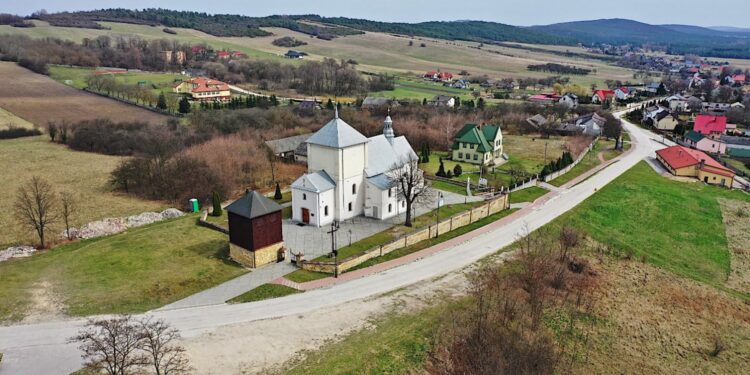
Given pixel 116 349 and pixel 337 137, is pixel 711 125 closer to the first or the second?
pixel 337 137

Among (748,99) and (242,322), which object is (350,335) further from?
(748,99)

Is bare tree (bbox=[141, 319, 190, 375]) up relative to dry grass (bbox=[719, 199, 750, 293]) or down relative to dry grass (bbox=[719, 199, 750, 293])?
up

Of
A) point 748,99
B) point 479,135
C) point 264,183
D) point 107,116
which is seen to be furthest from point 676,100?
point 107,116

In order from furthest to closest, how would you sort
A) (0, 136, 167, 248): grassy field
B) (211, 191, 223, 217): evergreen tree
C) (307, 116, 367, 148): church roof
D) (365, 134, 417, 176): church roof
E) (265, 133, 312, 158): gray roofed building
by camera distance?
(265, 133, 312, 158): gray roofed building < (365, 134, 417, 176): church roof < (0, 136, 167, 248): grassy field < (211, 191, 223, 217): evergreen tree < (307, 116, 367, 148): church roof

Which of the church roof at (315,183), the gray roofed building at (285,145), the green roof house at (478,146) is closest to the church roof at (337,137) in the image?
the church roof at (315,183)

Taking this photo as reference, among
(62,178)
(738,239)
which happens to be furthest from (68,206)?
(738,239)

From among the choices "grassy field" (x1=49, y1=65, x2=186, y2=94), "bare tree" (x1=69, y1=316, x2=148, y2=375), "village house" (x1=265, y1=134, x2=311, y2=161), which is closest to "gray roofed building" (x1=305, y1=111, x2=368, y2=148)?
"bare tree" (x1=69, y1=316, x2=148, y2=375)

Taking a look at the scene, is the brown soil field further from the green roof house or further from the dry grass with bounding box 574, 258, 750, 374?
the dry grass with bounding box 574, 258, 750, 374
